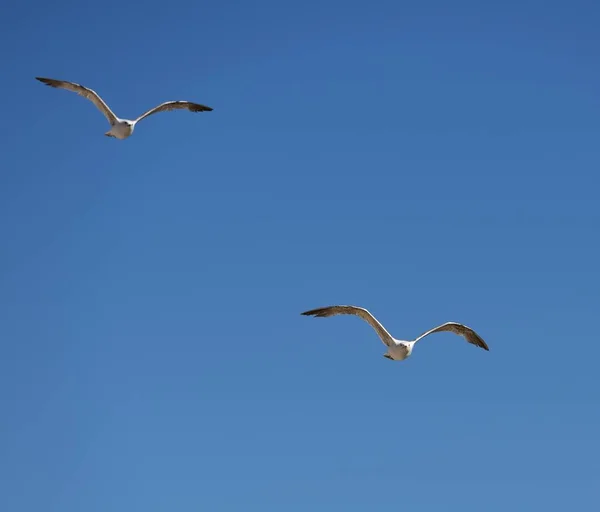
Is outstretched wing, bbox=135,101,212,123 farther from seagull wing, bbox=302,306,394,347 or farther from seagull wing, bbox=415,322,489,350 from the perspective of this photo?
seagull wing, bbox=415,322,489,350

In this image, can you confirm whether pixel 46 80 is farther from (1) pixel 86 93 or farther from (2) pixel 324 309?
(2) pixel 324 309

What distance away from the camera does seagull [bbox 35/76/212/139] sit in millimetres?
68875

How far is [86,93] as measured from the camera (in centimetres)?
7025

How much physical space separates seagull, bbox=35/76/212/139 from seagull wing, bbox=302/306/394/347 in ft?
55.2

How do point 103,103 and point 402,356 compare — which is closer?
point 402,356

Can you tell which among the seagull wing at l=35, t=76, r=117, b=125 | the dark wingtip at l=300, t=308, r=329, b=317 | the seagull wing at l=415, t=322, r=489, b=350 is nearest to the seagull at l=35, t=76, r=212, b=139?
the seagull wing at l=35, t=76, r=117, b=125

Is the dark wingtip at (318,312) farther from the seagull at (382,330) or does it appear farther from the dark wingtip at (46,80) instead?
the dark wingtip at (46,80)

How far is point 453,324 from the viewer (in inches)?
2520

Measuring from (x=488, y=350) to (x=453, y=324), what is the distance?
2479 mm

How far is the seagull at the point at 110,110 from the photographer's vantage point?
68875 millimetres

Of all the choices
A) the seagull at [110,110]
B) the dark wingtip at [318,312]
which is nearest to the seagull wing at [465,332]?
the dark wingtip at [318,312]

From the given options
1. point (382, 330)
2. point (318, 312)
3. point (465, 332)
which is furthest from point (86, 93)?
point (465, 332)

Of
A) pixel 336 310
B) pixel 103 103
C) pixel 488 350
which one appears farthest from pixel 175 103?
pixel 488 350

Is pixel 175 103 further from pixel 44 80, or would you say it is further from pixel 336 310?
pixel 336 310
